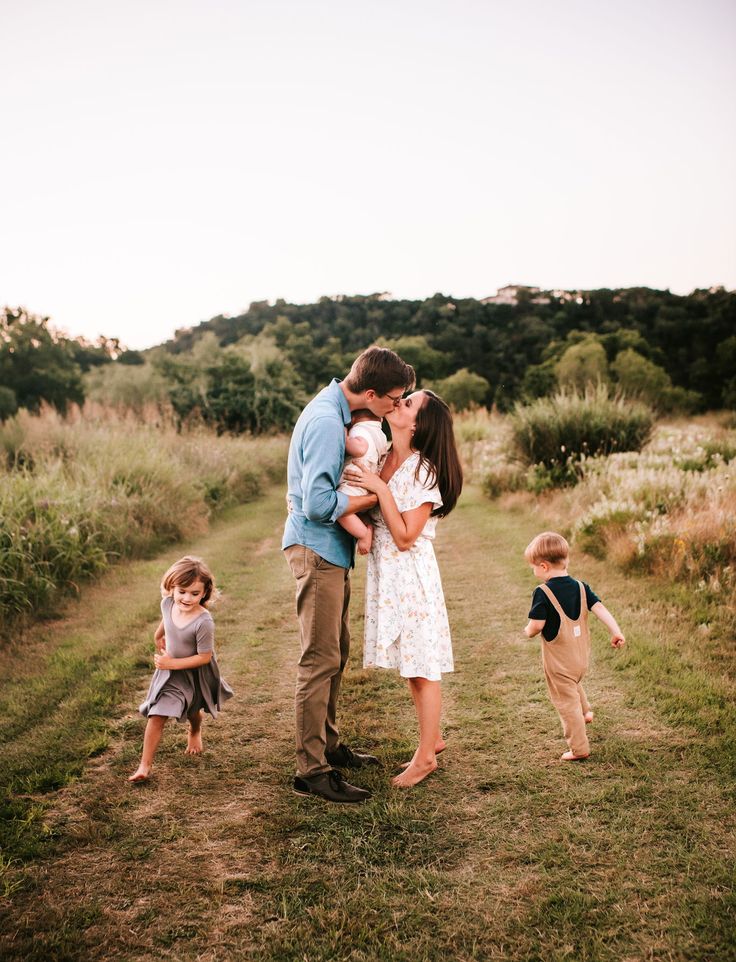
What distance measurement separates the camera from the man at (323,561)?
9.91 ft

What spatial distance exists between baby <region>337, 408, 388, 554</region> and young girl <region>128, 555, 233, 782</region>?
95cm

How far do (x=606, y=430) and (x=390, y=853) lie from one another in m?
9.20

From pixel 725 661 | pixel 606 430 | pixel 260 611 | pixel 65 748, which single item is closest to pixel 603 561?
pixel 725 661

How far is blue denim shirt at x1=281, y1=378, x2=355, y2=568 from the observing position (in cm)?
290

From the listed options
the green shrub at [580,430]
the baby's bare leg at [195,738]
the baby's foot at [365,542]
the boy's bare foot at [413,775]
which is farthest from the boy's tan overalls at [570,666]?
the green shrub at [580,430]

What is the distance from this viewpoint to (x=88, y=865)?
106 inches

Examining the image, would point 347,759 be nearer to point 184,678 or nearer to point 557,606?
point 184,678

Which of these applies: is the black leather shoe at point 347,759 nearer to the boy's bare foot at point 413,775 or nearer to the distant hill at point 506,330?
the boy's bare foot at point 413,775

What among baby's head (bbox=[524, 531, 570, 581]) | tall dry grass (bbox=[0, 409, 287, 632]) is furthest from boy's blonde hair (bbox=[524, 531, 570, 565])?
tall dry grass (bbox=[0, 409, 287, 632])

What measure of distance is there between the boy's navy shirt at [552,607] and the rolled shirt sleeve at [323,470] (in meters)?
1.21

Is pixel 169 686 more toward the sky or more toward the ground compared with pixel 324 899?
more toward the sky

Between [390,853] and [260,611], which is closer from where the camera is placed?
[390,853]

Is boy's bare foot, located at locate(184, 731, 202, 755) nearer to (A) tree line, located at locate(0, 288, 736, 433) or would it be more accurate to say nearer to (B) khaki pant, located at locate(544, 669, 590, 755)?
(B) khaki pant, located at locate(544, 669, 590, 755)

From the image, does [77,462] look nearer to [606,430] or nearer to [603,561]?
[603,561]
